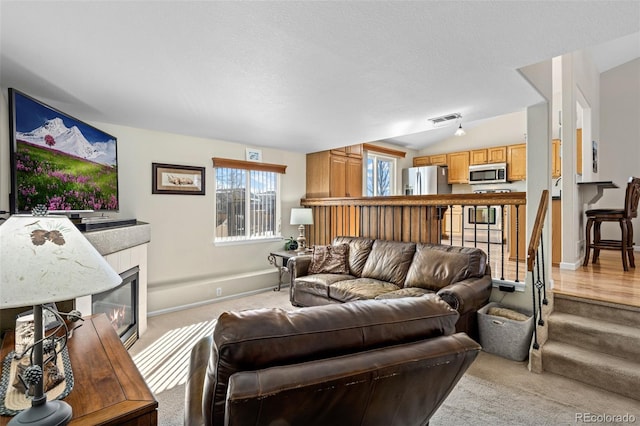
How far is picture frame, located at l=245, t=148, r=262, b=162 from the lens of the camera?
474 cm

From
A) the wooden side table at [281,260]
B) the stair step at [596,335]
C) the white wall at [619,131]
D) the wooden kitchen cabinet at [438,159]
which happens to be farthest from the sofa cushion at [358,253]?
the white wall at [619,131]

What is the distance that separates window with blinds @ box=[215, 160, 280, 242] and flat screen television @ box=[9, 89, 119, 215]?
5.22ft

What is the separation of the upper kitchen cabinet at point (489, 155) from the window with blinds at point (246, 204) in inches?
181

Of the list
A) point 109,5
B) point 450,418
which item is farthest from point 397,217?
point 109,5

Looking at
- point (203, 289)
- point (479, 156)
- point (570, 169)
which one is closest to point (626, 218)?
point (570, 169)

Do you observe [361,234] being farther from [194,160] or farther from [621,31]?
[621,31]

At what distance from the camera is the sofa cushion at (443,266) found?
3.04 m

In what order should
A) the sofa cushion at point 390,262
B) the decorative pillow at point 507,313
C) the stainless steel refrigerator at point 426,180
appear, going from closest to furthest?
1. the decorative pillow at point 507,313
2. the sofa cushion at point 390,262
3. the stainless steel refrigerator at point 426,180

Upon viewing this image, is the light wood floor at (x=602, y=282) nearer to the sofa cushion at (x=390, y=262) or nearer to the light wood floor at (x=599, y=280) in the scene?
the light wood floor at (x=599, y=280)

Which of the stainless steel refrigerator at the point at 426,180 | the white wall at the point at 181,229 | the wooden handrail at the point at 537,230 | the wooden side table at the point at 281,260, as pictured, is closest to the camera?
the wooden handrail at the point at 537,230

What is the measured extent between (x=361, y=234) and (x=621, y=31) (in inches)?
130

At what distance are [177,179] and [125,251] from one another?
146 cm

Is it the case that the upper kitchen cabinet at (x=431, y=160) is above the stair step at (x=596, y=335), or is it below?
above

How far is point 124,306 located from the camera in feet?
9.75
